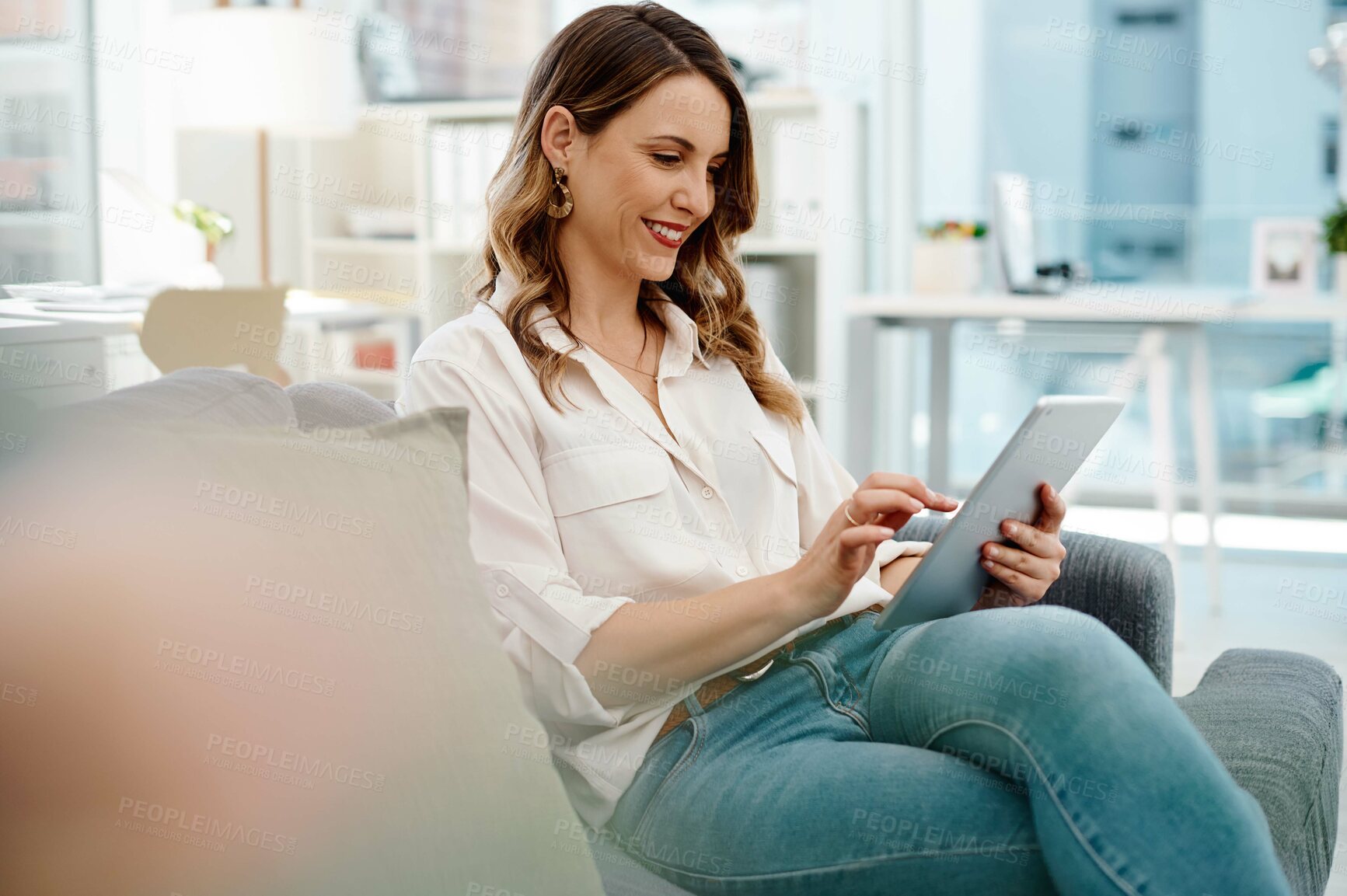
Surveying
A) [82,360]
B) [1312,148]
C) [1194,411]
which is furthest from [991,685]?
[1312,148]

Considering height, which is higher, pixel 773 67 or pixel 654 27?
pixel 773 67

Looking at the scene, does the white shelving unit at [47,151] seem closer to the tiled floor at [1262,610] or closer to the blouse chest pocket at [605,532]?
the blouse chest pocket at [605,532]

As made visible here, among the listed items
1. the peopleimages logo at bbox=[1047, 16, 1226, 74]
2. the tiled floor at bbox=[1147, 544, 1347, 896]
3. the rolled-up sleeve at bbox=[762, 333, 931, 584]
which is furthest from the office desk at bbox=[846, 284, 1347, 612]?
the rolled-up sleeve at bbox=[762, 333, 931, 584]

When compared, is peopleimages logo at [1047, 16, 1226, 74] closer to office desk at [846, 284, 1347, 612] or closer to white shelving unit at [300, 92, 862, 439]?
white shelving unit at [300, 92, 862, 439]

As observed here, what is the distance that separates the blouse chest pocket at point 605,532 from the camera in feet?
3.54

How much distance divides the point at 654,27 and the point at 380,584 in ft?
2.37

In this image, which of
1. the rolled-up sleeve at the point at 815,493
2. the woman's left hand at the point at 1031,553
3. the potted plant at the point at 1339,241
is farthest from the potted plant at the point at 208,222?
the potted plant at the point at 1339,241

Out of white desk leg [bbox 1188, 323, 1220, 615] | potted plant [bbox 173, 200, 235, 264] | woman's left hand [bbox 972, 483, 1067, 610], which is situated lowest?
white desk leg [bbox 1188, 323, 1220, 615]

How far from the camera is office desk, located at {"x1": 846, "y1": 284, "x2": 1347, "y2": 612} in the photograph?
2.73 meters

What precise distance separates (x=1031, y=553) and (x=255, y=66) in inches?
104

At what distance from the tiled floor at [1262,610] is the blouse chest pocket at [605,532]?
5.82 ft

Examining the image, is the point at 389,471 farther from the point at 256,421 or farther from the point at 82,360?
the point at 82,360

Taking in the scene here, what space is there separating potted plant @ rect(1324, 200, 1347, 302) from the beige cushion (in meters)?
2.84

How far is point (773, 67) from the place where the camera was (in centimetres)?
381
